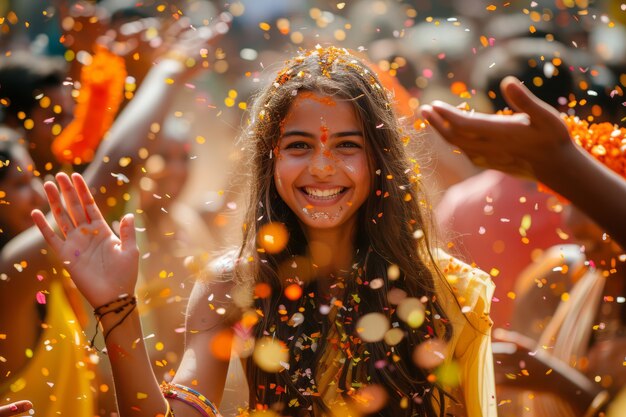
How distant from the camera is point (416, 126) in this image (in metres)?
3.00

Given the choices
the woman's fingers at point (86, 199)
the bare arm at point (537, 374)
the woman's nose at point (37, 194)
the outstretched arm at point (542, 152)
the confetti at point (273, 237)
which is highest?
the outstretched arm at point (542, 152)

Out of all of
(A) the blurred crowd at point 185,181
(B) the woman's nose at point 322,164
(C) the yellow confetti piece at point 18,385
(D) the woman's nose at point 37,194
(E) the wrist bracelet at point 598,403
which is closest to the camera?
(B) the woman's nose at point 322,164

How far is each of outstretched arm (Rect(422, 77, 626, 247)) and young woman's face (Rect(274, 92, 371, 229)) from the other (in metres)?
0.67

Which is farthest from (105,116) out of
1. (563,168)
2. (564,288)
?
(563,168)

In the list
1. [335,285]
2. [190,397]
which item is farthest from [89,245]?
[335,285]

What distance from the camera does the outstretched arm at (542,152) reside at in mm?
2055

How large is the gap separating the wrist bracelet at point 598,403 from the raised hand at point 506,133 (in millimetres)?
1249

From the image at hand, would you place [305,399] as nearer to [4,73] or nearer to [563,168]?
[563,168]

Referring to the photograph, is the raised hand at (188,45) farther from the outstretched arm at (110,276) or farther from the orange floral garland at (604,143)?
the orange floral garland at (604,143)

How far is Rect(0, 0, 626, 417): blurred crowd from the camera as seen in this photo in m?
3.16

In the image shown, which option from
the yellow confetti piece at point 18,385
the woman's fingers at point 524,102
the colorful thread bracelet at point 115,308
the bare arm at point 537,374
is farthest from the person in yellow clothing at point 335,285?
the yellow confetti piece at point 18,385

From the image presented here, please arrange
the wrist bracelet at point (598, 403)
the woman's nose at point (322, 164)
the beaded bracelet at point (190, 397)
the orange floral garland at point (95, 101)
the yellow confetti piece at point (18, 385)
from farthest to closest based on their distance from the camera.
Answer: the orange floral garland at point (95, 101) < the yellow confetti piece at point (18, 385) < the wrist bracelet at point (598, 403) < the woman's nose at point (322, 164) < the beaded bracelet at point (190, 397)

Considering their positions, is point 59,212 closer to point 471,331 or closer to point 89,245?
point 89,245

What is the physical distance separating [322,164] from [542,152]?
83 centimetres
